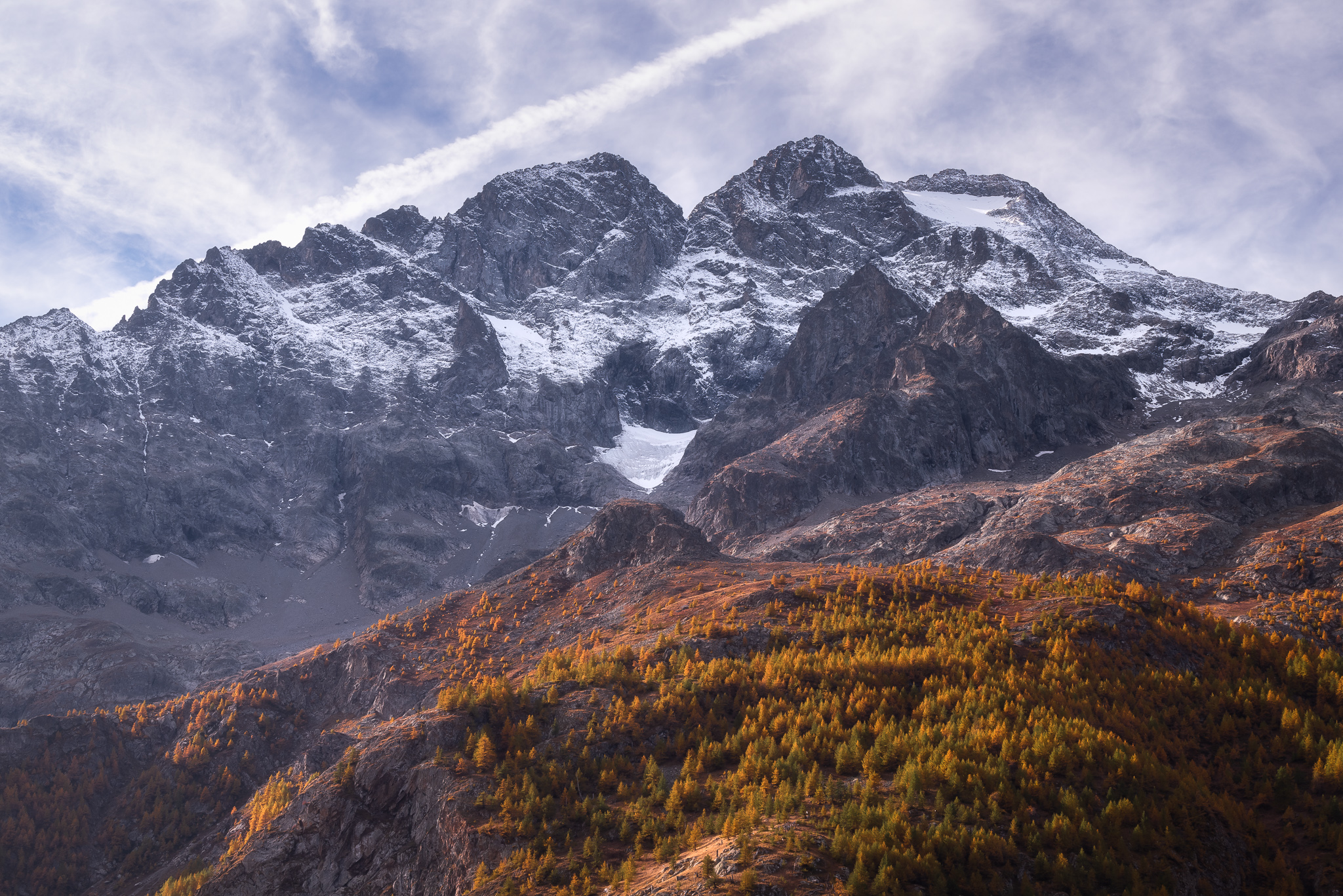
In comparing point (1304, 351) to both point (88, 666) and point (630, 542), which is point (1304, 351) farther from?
point (88, 666)

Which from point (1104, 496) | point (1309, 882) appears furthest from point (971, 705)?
point (1104, 496)

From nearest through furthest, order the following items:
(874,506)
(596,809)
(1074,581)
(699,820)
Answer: (699,820), (596,809), (1074,581), (874,506)

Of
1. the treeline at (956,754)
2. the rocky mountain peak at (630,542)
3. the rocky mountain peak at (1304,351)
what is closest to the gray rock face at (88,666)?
the rocky mountain peak at (630,542)

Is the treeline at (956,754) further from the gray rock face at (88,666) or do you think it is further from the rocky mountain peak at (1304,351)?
the rocky mountain peak at (1304,351)

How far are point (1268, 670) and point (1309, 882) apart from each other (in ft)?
46.6

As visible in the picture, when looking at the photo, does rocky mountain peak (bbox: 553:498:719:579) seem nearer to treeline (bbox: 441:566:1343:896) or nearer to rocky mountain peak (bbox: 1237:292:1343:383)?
treeline (bbox: 441:566:1343:896)

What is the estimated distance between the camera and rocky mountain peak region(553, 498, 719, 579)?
79750 mm

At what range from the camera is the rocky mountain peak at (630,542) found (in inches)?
3140

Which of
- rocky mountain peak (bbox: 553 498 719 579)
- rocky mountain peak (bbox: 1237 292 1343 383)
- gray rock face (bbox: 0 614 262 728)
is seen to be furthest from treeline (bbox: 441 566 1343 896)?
rocky mountain peak (bbox: 1237 292 1343 383)

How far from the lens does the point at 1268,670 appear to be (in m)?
31.6

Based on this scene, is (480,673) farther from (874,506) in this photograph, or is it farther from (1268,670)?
(874,506)

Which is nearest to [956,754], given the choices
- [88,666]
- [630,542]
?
[630,542]

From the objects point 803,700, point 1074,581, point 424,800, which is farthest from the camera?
point 1074,581

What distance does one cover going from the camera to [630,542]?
273ft
